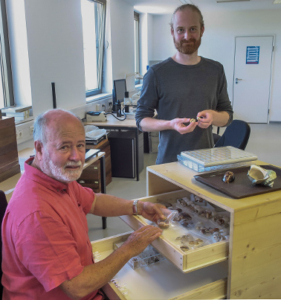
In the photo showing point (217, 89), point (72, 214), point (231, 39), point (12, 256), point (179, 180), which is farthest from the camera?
point (231, 39)

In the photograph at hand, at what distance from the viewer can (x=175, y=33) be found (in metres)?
1.72

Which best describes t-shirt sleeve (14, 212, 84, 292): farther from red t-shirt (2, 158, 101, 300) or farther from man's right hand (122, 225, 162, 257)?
man's right hand (122, 225, 162, 257)

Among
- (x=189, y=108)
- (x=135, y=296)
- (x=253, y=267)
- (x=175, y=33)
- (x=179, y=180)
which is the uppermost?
(x=175, y=33)

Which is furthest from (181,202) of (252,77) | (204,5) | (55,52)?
(252,77)

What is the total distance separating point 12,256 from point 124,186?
9.66 feet

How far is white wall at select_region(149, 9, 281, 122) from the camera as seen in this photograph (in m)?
7.28

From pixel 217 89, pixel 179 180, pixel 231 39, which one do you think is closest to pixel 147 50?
pixel 231 39

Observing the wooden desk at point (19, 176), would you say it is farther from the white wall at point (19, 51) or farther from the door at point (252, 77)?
the door at point (252, 77)

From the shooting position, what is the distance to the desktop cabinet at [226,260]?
110 cm

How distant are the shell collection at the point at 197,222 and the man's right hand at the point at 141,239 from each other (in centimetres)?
9

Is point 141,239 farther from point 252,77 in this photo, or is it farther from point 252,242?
point 252,77

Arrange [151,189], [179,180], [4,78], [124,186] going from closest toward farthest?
[179,180] < [151,189] < [4,78] < [124,186]

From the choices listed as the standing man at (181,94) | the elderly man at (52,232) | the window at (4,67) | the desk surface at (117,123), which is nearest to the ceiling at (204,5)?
the desk surface at (117,123)

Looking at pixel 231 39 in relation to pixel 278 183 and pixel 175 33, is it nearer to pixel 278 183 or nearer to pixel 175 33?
pixel 175 33
